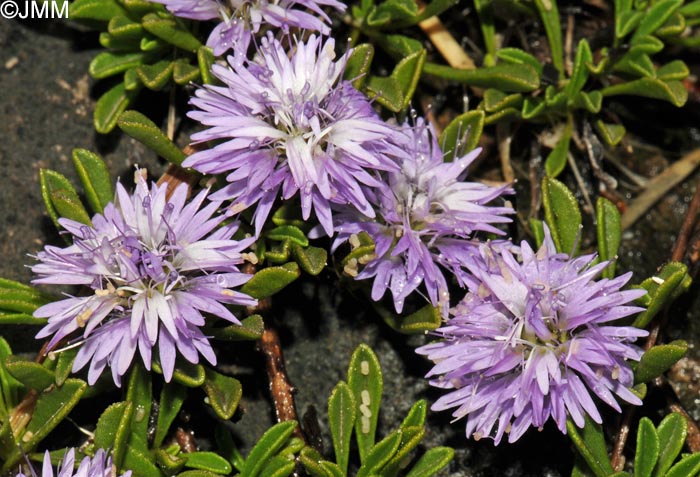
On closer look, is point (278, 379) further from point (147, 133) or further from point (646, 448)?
point (646, 448)

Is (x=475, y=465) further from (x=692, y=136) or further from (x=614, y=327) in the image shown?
(x=692, y=136)

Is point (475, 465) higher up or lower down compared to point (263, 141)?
lower down

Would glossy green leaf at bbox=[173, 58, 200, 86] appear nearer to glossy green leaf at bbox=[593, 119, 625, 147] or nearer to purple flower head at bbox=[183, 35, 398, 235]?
purple flower head at bbox=[183, 35, 398, 235]

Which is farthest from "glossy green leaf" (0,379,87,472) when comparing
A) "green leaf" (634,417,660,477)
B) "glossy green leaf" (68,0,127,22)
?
"green leaf" (634,417,660,477)

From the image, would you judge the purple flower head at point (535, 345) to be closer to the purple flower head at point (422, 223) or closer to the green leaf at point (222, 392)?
the purple flower head at point (422, 223)

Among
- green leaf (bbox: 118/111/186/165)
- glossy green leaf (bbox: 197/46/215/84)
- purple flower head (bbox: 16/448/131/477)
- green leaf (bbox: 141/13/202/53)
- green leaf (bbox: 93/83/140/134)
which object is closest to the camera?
purple flower head (bbox: 16/448/131/477)

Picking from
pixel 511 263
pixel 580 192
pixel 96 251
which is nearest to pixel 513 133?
pixel 580 192

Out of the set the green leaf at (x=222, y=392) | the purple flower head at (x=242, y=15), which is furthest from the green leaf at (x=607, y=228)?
the green leaf at (x=222, y=392)

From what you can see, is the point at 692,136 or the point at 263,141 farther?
the point at 692,136
